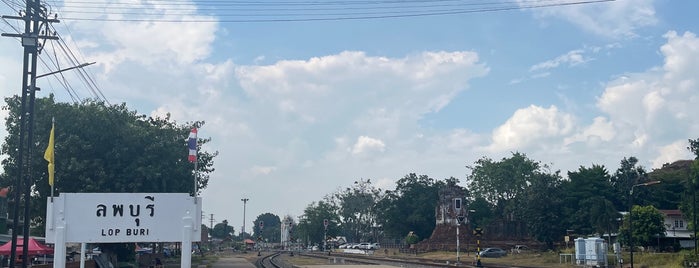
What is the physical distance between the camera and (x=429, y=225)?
12400 centimetres

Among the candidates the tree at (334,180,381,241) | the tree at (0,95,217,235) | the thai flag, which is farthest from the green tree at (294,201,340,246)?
the thai flag

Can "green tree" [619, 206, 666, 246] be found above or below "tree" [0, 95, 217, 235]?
below

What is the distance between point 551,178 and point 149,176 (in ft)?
228

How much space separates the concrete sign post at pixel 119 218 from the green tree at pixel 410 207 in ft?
357

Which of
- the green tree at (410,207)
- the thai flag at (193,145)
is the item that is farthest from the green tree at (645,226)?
the thai flag at (193,145)

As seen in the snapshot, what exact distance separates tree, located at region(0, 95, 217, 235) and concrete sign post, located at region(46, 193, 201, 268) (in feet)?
78.9

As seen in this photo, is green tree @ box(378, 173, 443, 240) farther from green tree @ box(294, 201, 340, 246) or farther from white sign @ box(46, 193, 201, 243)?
white sign @ box(46, 193, 201, 243)

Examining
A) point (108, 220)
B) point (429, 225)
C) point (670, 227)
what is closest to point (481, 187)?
point (429, 225)

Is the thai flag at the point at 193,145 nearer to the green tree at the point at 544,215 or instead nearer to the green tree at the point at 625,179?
the green tree at the point at 544,215

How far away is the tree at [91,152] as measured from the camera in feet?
128

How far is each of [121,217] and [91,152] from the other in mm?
26286

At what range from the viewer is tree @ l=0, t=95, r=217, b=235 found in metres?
38.9

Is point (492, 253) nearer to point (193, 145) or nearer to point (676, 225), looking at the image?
point (676, 225)

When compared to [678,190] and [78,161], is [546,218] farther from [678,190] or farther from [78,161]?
[78,161]
